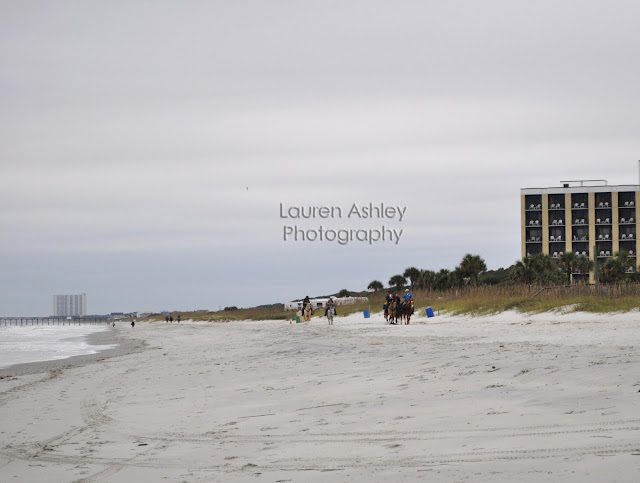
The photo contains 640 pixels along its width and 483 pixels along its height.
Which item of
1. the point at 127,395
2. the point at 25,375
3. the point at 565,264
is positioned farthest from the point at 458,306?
the point at 565,264

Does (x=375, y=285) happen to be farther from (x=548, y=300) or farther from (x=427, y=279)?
(x=548, y=300)

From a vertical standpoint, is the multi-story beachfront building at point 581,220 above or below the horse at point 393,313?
above

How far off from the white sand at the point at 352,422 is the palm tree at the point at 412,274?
7582 centimetres

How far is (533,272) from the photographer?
2977 inches

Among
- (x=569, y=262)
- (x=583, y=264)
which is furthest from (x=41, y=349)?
(x=583, y=264)

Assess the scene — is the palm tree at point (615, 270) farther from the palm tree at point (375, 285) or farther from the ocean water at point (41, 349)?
the ocean water at point (41, 349)

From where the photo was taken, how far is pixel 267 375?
14492mm

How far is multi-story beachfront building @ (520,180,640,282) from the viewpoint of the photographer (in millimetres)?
95750

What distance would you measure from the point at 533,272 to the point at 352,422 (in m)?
70.0

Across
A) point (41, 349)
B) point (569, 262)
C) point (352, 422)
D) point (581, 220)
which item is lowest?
point (41, 349)

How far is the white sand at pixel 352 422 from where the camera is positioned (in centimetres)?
643

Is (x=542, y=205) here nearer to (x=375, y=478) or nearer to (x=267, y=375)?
(x=267, y=375)

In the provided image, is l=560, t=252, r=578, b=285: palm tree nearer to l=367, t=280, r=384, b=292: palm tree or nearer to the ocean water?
l=367, t=280, r=384, b=292: palm tree

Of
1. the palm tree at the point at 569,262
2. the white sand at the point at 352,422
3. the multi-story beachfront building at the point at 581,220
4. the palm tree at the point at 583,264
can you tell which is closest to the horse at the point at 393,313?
the white sand at the point at 352,422
